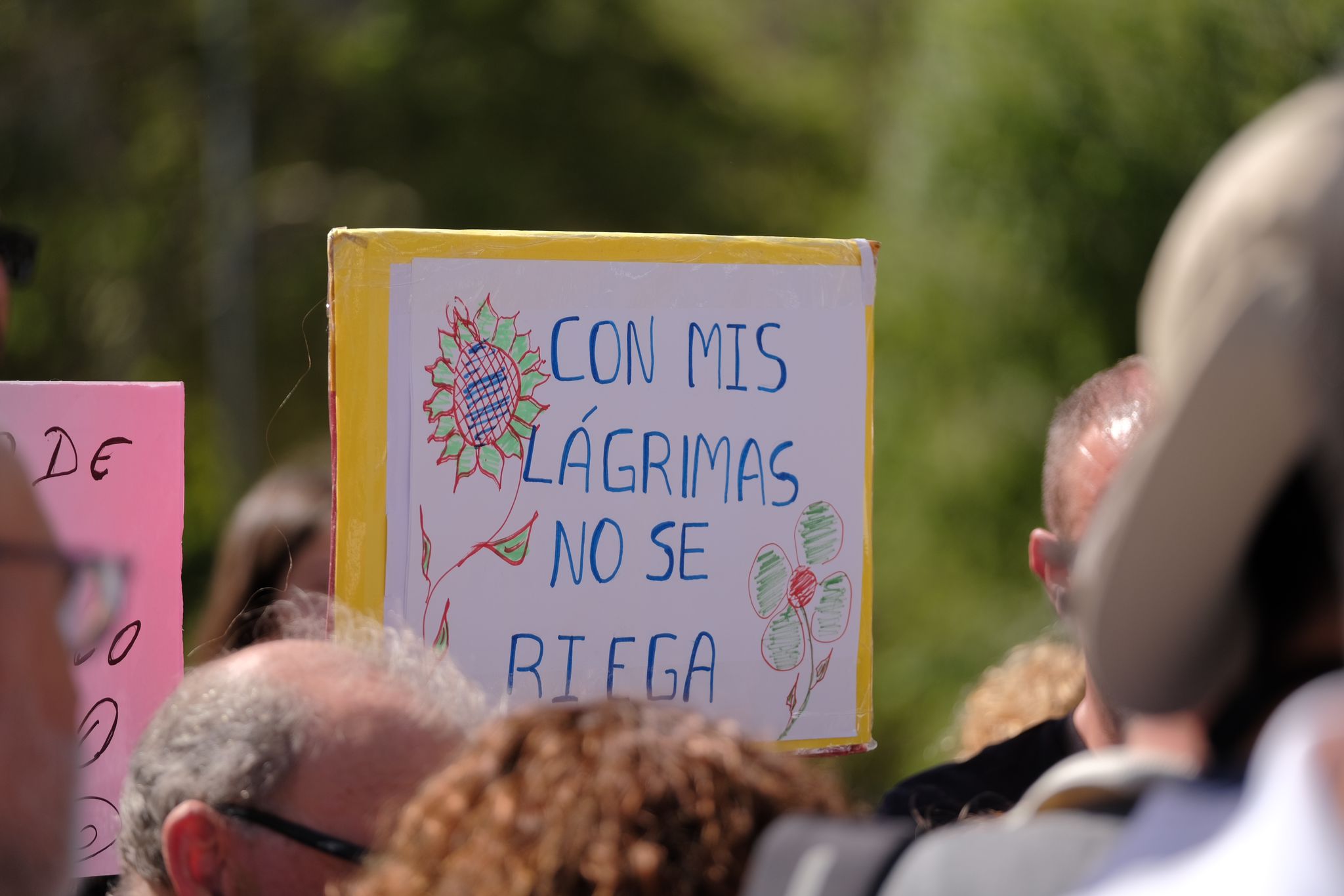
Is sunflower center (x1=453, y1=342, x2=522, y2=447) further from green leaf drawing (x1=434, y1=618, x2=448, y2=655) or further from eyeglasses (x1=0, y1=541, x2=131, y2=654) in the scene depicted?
eyeglasses (x1=0, y1=541, x2=131, y2=654)

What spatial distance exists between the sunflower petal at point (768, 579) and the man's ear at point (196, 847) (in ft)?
3.61

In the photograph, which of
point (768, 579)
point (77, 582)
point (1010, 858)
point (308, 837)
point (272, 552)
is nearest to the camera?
point (1010, 858)

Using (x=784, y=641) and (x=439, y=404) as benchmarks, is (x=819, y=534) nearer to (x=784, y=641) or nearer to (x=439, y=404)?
(x=784, y=641)

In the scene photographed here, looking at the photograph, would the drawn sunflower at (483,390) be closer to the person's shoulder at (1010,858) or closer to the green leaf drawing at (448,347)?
the green leaf drawing at (448,347)

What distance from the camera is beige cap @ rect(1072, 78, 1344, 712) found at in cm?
78

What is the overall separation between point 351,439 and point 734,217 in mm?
14226

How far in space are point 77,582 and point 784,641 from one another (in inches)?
57.3

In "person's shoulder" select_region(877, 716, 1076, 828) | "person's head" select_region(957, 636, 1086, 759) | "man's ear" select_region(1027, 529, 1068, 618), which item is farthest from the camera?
"person's head" select_region(957, 636, 1086, 759)

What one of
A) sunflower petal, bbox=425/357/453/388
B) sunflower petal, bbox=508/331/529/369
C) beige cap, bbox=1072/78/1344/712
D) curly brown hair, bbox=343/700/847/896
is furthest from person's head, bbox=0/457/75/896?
sunflower petal, bbox=508/331/529/369

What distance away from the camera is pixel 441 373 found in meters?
2.26

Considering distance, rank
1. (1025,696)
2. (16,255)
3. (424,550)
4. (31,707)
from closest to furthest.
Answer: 1. (31,707)
2. (16,255)
3. (424,550)
4. (1025,696)

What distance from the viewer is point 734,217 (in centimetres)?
1616

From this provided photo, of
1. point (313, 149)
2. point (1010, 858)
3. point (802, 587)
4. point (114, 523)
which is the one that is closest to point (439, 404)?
point (114, 523)

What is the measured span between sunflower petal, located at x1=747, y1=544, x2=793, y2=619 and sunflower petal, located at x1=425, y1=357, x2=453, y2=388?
1.89 feet
